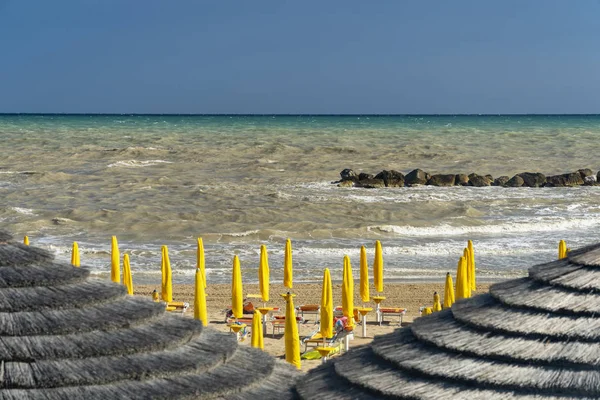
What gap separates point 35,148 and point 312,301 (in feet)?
164

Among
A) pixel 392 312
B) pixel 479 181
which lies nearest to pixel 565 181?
pixel 479 181

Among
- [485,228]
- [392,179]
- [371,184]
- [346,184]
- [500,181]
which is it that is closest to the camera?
[485,228]

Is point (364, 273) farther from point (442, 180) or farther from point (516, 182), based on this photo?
point (516, 182)

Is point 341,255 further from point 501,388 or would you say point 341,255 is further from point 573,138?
point 573,138

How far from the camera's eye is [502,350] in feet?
16.4

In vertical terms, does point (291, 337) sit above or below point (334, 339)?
above

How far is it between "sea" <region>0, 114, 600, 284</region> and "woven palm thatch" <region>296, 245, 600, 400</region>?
12.4 m

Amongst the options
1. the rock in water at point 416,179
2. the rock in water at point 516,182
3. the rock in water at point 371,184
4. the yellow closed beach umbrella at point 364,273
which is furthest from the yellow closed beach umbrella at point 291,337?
the rock in water at point 516,182

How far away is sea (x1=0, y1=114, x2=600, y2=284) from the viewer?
66.9ft

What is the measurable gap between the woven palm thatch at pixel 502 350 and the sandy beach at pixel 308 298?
7997 mm

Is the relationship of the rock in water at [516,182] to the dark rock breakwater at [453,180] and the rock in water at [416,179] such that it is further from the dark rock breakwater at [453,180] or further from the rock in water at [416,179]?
the rock in water at [416,179]

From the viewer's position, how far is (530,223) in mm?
25875

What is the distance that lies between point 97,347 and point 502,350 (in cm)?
249

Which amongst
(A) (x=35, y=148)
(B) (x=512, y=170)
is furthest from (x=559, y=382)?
(A) (x=35, y=148)
